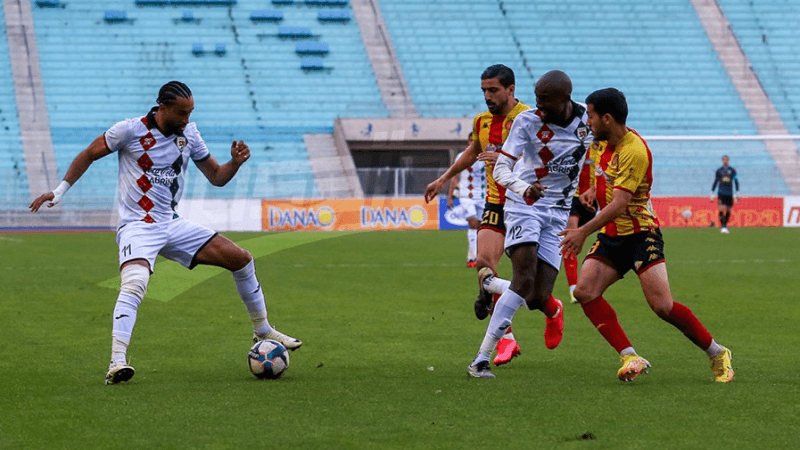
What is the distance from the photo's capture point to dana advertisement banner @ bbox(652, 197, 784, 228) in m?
33.7

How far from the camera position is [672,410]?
638 centimetres

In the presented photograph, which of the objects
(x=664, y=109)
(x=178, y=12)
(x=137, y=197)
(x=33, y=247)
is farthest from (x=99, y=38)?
(x=137, y=197)

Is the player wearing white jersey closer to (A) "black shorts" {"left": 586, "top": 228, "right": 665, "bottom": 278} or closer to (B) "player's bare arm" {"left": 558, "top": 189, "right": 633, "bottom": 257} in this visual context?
(A) "black shorts" {"left": 586, "top": 228, "right": 665, "bottom": 278}

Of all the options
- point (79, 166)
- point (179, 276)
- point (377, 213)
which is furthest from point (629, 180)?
point (377, 213)

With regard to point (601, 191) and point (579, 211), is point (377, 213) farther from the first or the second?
point (601, 191)

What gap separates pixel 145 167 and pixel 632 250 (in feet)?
11.1

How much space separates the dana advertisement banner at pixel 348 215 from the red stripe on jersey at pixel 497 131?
78.1 feet

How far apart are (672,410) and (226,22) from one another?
115 feet

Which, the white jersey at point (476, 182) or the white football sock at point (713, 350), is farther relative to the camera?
the white jersey at point (476, 182)

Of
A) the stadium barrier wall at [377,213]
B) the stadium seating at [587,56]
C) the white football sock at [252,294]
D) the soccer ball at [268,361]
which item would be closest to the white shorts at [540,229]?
the soccer ball at [268,361]

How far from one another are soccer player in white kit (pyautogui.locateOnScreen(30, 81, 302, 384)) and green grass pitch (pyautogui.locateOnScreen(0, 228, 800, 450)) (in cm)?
70

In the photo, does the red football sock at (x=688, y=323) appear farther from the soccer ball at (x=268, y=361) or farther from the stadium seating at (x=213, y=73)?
the stadium seating at (x=213, y=73)

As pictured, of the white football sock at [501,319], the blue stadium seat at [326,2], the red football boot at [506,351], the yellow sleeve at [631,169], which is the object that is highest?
the blue stadium seat at [326,2]

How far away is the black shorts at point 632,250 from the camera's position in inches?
294
